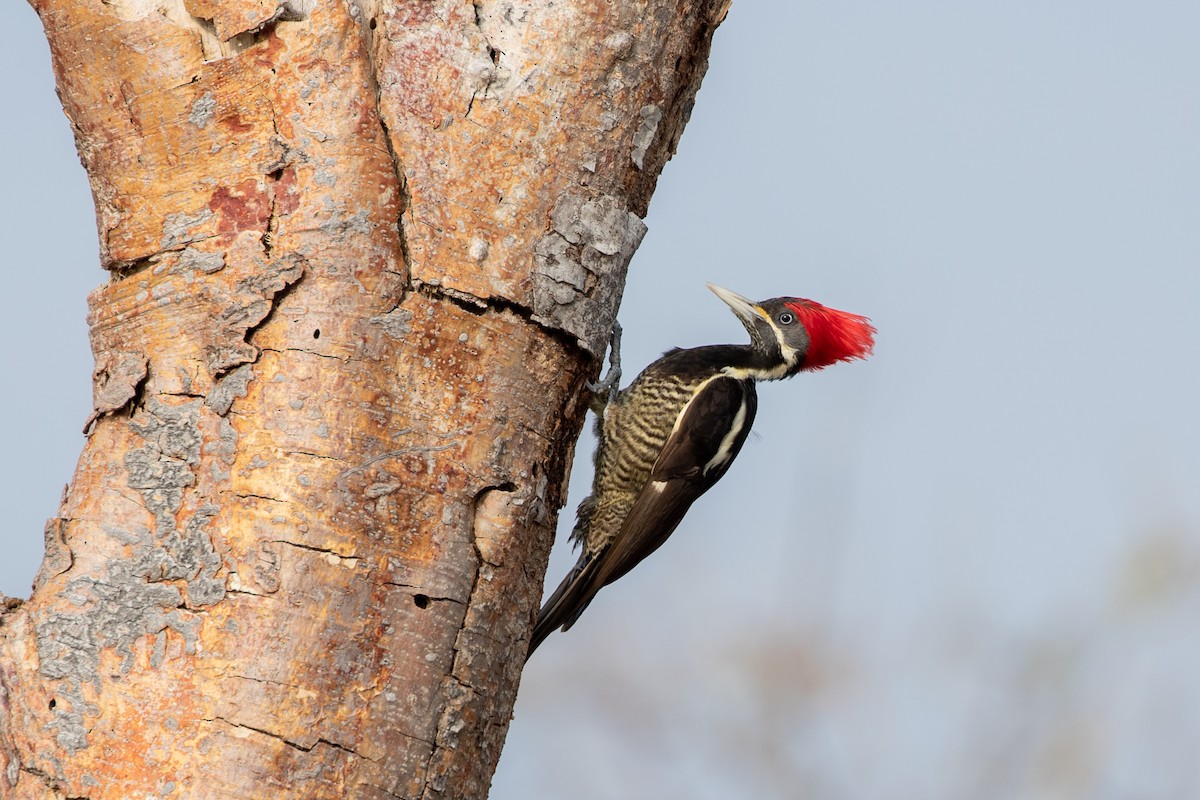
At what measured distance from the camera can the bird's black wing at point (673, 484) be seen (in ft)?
15.9

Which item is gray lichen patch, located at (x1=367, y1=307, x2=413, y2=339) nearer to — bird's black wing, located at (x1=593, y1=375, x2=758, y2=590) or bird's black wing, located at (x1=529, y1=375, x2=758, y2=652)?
bird's black wing, located at (x1=529, y1=375, x2=758, y2=652)

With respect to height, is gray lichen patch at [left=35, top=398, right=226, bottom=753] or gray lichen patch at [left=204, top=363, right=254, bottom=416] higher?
gray lichen patch at [left=204, top=363, right=254, bottom=416]

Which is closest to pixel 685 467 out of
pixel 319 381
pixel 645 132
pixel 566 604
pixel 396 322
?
pixel 566 604

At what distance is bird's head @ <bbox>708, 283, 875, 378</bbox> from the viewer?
18.4 feet

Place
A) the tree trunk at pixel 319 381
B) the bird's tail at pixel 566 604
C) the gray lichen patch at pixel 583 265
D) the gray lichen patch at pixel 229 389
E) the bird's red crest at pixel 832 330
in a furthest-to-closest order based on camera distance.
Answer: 1. the bird's red crest at pixel 832 330
2. the bird's tail at pixel 566 604
3. the gray lichen patch at pixel 583 265
4. the gray lichen patch at pixel 229 389
5. the tree trunk at pixel 319 381

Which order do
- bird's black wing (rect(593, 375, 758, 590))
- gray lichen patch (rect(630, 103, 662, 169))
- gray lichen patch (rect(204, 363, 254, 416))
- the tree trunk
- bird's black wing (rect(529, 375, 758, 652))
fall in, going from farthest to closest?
bird's black wing (rect(593, 375, 758, 590))
bird's black wing (rect(529, 375, 758, 652))
gray lichen patch (rect(630, 103, 662, 169))
gray lichen patch (rect(204, 363, 254, 416))
the tree trunk

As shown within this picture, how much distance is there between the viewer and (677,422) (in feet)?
17.5

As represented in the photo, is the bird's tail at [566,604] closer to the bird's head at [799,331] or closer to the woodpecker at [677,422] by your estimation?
the woodpecker at [677,422]

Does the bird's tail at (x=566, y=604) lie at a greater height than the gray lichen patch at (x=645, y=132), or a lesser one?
lesser

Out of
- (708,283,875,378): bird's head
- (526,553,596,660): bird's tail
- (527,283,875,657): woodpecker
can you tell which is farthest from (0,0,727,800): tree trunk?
(708,283,875,378): bird's head

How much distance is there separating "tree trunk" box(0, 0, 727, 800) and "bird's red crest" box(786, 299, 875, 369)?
2624 millimetres

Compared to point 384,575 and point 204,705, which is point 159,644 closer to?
point 204,705

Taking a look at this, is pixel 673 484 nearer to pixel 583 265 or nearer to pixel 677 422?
pixel 677 422

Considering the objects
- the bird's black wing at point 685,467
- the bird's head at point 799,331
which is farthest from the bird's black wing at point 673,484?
the bird's head at point 799,331
